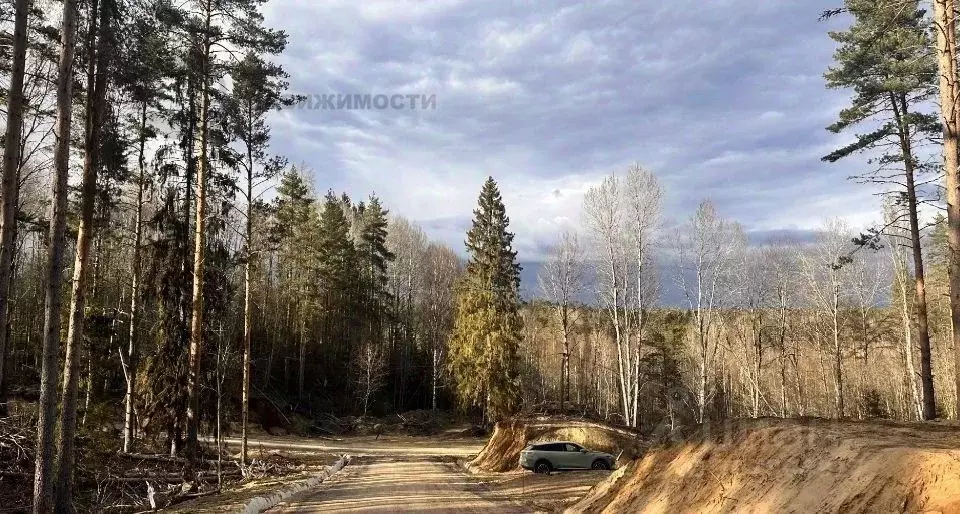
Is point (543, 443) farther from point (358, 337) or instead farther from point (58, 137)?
point (358, 337)

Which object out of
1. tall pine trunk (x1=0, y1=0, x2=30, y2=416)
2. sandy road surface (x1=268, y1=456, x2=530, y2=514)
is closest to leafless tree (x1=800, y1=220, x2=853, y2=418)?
sandy road surface (x1=268, y1=456, x2=530, y2=514)

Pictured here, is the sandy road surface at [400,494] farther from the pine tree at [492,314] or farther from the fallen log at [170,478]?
the pine tree at [492,314]

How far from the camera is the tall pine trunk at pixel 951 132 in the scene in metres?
11.8

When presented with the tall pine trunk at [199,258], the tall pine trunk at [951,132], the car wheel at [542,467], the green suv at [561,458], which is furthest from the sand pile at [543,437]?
the tall pine trunk at [951,132]

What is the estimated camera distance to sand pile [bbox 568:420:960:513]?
5.05m

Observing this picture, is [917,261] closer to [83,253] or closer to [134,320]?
[83,253]

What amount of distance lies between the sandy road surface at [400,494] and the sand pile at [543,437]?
1.75 meters

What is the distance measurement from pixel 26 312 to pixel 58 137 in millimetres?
33895

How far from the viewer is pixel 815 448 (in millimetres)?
6750

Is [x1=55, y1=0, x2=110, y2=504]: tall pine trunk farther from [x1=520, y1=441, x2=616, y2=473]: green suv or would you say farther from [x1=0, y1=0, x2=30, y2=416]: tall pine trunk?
[x1=520, y1=441, x2=616, y2=473]: green suv

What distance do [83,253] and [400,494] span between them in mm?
9448

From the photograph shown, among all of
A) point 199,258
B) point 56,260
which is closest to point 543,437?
point 199,258

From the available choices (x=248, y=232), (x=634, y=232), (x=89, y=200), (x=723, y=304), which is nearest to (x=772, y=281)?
(x=723, y=304)

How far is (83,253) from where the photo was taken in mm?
11125
